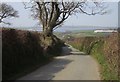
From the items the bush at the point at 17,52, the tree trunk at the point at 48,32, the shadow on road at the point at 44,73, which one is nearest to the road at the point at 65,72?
the shadow on road at the point at 44,73

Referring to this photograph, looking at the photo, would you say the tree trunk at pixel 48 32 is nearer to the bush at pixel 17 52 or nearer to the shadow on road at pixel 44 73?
the bush at pixel 17 52

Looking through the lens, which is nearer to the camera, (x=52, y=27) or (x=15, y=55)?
(x=15, y=55)

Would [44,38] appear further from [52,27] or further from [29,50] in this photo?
[29,50]

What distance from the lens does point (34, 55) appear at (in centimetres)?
2319

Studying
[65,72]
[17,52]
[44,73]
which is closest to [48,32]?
[65,72]

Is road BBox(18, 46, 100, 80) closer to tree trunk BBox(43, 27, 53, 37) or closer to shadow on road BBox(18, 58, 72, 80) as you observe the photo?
shadow on road BBox(18, 58, 72, 80)

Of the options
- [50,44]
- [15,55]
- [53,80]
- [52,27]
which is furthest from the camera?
[52,27]

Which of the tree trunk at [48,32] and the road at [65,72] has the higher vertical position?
the road at [65,72]

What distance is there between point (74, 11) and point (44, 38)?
658 cm

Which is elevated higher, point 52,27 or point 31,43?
point 31,43

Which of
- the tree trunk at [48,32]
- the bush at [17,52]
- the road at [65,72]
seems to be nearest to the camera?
the bush at [17,52]

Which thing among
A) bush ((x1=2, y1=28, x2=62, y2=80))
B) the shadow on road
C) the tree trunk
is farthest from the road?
the tree trunk

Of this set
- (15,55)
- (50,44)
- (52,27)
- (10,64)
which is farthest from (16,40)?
(52,27)

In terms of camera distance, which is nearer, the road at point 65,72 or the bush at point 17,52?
the bush at point 17,52
